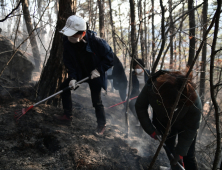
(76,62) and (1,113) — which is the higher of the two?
(76,62)

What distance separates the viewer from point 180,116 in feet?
6.75

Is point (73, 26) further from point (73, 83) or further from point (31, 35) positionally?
point (31, 35)

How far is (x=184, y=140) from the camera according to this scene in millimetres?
2145

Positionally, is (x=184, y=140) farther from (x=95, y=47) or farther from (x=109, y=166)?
(x=95, y=47)

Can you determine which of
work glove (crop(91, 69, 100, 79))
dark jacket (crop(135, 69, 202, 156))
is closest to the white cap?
work glove (crop(91, 69, 100, 79))

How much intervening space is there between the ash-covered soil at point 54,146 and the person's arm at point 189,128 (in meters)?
1.08

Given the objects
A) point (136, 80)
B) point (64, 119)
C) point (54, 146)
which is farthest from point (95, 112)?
point (136, 80)

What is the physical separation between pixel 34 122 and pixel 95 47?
1.77 metres

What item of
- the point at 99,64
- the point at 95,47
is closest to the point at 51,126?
the point at 99,64

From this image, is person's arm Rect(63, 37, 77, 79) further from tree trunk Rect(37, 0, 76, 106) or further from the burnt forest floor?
the burnt forest floor

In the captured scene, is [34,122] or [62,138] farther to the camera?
[34,122]

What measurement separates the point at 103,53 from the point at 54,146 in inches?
68.6

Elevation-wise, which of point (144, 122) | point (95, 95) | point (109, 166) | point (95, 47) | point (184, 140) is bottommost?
point (109, 166)

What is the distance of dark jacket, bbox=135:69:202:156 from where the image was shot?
198cm
